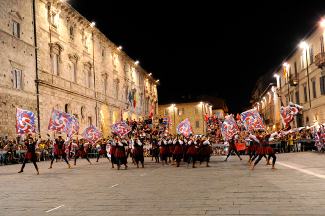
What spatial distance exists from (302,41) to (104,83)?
26.1m

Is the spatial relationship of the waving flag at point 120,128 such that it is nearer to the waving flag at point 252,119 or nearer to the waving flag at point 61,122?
the waving flag at point 61,122

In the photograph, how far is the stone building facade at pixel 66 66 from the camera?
29.8 m

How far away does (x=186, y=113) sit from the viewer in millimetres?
87812

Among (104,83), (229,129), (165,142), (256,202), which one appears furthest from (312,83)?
(256,202)

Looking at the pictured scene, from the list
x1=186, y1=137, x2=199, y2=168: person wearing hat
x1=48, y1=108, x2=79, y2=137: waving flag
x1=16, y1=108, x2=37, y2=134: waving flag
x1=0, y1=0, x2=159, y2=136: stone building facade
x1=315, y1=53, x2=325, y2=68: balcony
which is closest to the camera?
x1=186, y1=137, x2=199, y2=168: person wearing hat

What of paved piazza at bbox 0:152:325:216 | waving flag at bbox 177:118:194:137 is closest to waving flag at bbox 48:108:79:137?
waving flag at bbox 177:118:194:137

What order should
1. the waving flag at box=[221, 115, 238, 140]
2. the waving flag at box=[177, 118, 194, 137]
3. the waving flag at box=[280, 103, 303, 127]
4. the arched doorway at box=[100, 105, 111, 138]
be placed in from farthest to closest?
1. the arched doorway at box=[100, 105, 111, 138]
2. the waving flag at box=[177, 118, 194, 137]
3. the waving flag at box=[221, 115, 238, 140]
4. the waving flag at box=[280, 103, 303, 127]

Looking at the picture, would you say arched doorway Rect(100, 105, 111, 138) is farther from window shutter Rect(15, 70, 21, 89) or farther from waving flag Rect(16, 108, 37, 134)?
waving flag Rect(16, 108, 37, 134)

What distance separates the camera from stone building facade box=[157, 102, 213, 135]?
284 feet

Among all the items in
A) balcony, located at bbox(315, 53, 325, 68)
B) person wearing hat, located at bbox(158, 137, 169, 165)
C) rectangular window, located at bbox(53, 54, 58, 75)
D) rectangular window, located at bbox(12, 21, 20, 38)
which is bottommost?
person wearing hat, located at bbox(158, 137, 169, 165)

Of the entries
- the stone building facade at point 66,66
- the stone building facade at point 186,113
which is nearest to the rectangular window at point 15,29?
the stone building facade at point 66,66

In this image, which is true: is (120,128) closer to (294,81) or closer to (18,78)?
(18,78)

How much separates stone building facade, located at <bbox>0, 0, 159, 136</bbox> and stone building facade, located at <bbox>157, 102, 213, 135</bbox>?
3235cm

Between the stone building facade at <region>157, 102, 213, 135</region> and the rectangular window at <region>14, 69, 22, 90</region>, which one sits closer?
the rectangular window at <region>14, 69, 22, 90</region>
